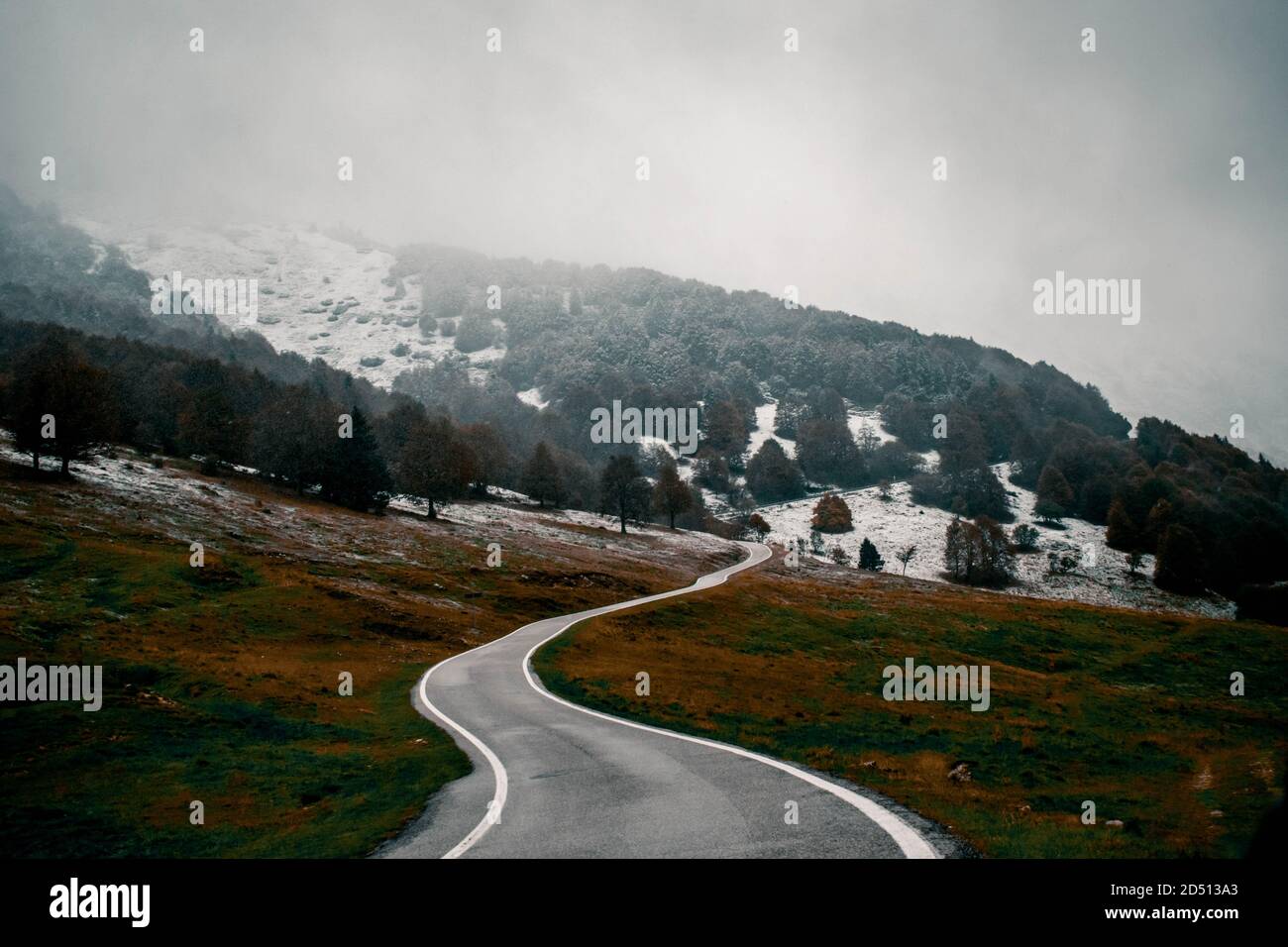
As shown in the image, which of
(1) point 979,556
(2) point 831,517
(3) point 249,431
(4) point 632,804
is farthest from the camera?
(2) point 831,517

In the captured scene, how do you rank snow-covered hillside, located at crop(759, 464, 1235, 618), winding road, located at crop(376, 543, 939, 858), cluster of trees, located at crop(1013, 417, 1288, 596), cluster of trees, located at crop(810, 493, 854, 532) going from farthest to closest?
cluster of trees, located at crop(810, 493, 854, 532) < cluster of trees, located at crop(1013, 417, 1288, 596) < snow-covered hillside, located at crop(759, 464, 1235, 618) < winding road, located at crop(376, 543, 939, 858)

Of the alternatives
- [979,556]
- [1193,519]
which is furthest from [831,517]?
[1193,519]

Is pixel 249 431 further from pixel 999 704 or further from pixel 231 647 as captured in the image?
pixel 999 704

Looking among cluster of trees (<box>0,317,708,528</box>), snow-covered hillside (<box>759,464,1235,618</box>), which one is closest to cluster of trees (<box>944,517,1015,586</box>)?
snow-covered hillside (<box>759,464,1235,618</box>)

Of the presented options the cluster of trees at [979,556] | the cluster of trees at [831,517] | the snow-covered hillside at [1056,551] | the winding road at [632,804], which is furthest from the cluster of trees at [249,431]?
the winding road at [632,804]

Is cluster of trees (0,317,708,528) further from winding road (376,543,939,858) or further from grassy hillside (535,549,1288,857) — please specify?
winding road (376,543,939,858)

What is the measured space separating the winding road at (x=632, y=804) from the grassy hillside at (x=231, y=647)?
1486mm

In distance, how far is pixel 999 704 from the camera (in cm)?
3212

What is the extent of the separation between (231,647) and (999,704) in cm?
3835

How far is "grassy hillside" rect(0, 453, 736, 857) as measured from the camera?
47.2ft

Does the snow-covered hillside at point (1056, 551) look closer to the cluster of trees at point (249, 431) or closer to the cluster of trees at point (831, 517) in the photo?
the cluster of trees at point (831, 517)

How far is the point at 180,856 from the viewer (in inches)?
467

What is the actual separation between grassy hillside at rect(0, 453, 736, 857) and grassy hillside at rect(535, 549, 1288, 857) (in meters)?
9.85

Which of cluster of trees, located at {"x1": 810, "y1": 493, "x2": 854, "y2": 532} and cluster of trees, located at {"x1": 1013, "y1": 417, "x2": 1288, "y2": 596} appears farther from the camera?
cluster of trees, located at {"x1": 810, "y1": 493, "x2": 854, "y2": 532}
